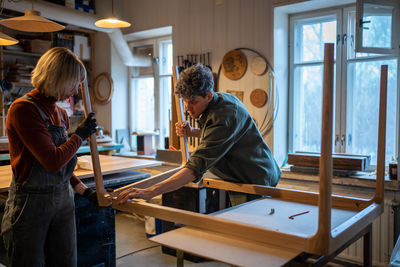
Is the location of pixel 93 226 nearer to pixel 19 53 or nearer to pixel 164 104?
pixel 164 104

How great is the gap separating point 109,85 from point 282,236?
4.70 metres

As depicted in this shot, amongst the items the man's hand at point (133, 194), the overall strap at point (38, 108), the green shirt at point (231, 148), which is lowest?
the man's hand at point (133, 194)

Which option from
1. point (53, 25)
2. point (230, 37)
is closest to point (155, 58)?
point (230, 37)

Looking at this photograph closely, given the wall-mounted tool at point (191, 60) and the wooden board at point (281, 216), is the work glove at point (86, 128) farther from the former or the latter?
the wall-mounted tool at point (191, 60)

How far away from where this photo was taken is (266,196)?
2.05 metres

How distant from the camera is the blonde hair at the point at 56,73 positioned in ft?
5.21

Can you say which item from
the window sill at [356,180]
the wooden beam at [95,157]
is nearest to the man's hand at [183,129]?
the wooden beam at [95,157]

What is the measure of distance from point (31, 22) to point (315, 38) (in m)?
2.67

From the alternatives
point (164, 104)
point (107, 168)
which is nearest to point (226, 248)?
point (107, 168)

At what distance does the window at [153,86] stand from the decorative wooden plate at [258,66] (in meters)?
1.63

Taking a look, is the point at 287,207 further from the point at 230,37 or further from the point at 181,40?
the point at 181,40

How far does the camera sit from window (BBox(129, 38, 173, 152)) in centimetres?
525

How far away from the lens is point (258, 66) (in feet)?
12.5

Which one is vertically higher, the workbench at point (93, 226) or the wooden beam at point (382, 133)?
the wooden beam at point (382, 133)
